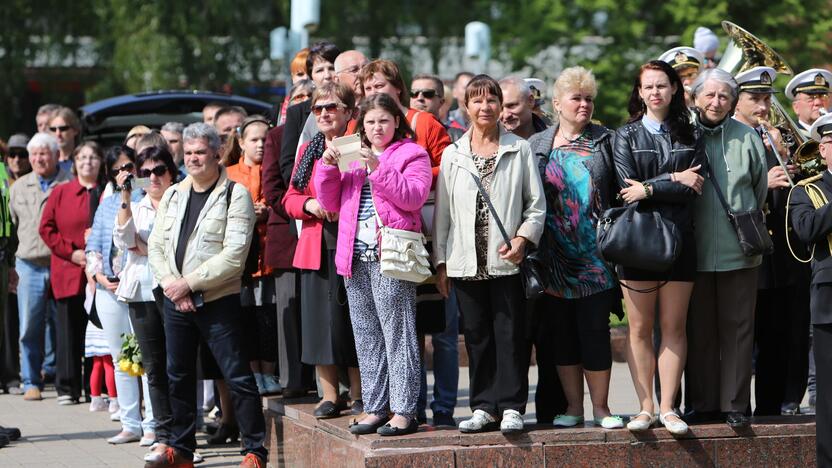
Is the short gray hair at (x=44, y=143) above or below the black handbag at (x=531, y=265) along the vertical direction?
above

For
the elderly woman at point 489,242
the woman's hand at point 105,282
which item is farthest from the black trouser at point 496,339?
the woman's hand at point 105,282

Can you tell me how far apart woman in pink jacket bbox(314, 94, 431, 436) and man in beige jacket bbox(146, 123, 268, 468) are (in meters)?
0.97

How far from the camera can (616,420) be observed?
8.13 metres

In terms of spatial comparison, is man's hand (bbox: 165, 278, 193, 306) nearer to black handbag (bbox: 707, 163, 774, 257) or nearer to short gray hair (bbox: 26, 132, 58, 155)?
black handbag (bbox: 707, 163, 774, 257)

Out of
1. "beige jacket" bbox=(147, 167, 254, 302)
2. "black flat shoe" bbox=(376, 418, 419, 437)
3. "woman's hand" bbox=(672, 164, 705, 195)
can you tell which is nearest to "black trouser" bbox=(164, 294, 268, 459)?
"beige jacket" bbox=(147, 167, 254, 302)

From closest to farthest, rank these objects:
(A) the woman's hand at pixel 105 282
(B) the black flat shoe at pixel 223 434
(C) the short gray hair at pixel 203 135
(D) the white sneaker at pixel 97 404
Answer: (C) the short gray hair at pixel 203 135
(B) the black flat shoe at pixel 223 434
(A) the woman's hand at pixel 105 282
(D) the white sneaker at pixel 97 404

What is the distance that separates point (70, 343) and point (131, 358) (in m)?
2.96

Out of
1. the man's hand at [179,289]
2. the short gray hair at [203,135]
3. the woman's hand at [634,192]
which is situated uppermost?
the short gray hair at [203,135]

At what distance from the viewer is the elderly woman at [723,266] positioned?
8.22 metres

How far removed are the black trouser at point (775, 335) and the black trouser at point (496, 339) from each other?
2222mm

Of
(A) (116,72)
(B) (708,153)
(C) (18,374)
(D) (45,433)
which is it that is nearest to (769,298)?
(B) (708,153)

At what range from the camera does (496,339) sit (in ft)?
26.3

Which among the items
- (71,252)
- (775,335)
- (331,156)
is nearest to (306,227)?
(331,156)

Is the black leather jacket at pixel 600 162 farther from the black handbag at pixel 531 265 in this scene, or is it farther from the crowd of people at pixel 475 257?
the black handbag at pixel 531 265
